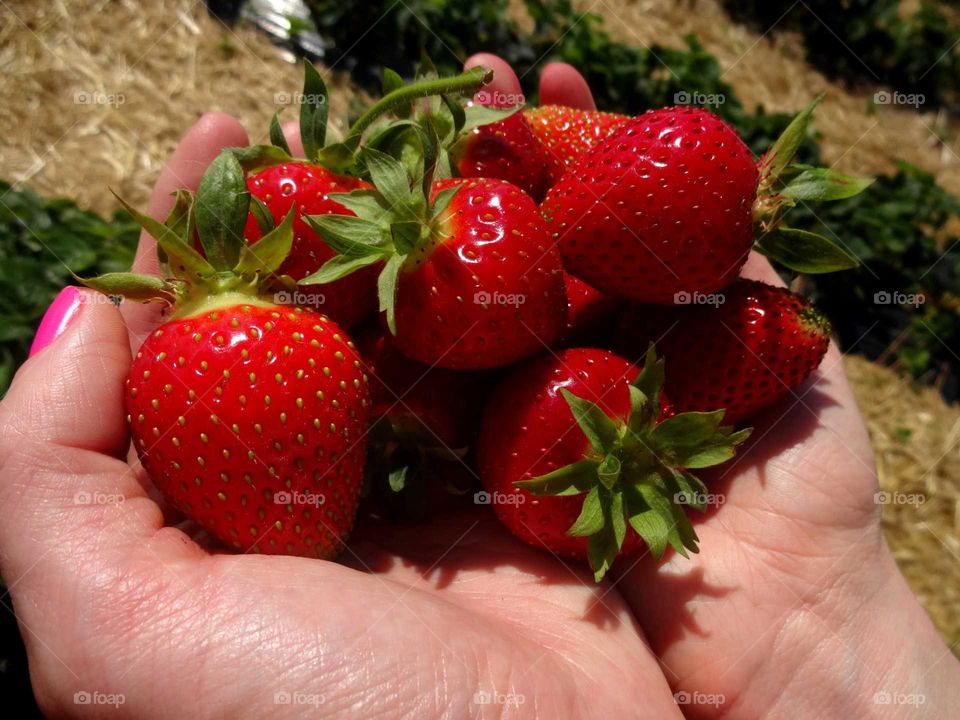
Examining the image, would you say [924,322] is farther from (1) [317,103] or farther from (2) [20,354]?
(2) [20,354]

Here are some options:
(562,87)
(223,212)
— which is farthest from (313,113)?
(562,87)

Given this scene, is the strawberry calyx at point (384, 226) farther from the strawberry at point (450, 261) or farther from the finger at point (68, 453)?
the finger at point (68, 453)

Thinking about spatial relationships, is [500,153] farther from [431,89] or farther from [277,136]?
[277,136]

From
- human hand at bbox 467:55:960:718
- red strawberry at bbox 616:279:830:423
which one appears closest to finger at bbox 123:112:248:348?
red strawberry at bbox 616:279:830:423

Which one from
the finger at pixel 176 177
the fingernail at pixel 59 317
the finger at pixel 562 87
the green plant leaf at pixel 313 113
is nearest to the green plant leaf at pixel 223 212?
the green plant leaf at pixel 313 113

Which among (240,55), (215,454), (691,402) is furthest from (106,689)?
(240,55)

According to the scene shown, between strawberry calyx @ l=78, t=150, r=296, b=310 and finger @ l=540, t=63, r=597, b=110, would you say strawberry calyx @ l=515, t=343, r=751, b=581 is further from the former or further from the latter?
finger @ l=540, t=63, r=597, b=110
